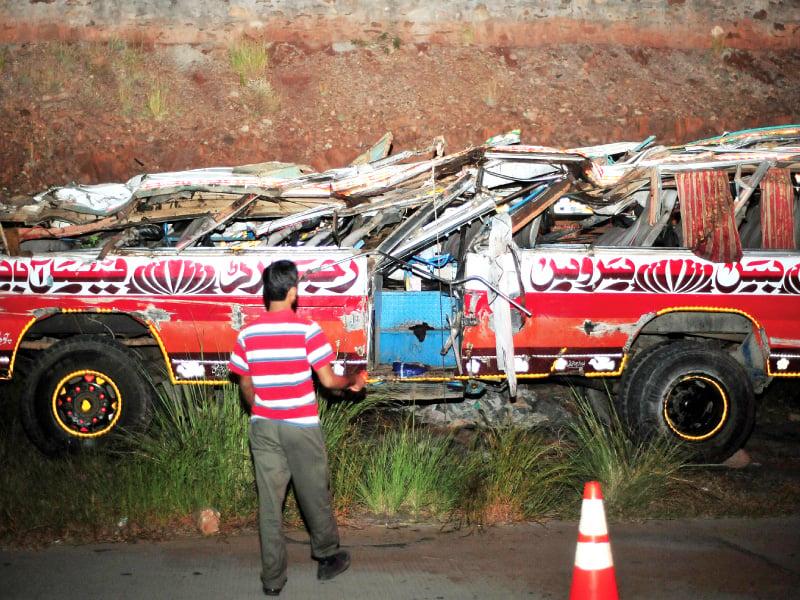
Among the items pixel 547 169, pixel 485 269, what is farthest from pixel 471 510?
pixel 547 169

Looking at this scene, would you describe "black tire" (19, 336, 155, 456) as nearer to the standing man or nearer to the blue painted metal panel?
the blue painted metal panel

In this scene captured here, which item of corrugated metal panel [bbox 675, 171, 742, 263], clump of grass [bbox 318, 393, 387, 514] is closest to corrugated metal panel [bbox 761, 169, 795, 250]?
corrugated metal panel [bbox 675, 171, 742, 263]

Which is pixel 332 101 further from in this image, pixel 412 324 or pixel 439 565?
pixel 439 565

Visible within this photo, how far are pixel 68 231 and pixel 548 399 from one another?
194 inches

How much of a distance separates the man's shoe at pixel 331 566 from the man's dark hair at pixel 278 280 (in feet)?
4.97

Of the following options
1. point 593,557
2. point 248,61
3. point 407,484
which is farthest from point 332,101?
point 593,557

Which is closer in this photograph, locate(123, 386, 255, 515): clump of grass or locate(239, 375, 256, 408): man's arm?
locate(239, 375, 256, 408): man's arm

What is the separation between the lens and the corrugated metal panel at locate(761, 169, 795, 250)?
7320mm

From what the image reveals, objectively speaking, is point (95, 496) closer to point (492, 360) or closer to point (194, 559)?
point (194, 559)

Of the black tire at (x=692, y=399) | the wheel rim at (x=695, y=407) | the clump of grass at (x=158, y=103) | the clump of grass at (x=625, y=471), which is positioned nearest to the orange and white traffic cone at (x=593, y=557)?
the clump of grass at (x=625, y=471)

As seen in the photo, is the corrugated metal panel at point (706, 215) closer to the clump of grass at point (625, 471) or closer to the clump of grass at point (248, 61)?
the clump of grass at point (625, 471)

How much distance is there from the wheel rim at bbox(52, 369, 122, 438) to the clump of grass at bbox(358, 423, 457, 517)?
2.33 meters

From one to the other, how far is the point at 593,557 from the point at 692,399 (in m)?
3.85

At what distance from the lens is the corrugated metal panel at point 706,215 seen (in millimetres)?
7184
